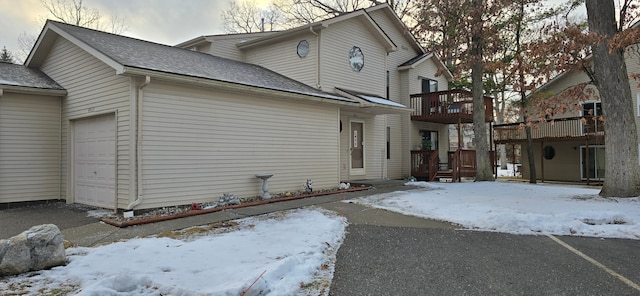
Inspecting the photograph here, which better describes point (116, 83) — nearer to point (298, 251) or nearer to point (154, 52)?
point (154, 52)

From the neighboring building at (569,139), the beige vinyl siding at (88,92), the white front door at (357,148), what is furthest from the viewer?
the neighboring building at (569,139)

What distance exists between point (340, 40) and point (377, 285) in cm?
1168

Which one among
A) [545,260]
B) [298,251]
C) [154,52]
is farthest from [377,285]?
[154,52]

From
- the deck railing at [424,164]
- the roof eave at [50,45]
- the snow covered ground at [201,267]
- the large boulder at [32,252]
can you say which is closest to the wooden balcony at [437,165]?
the deck railing at [424,164]

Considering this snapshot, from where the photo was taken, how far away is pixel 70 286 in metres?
3.83

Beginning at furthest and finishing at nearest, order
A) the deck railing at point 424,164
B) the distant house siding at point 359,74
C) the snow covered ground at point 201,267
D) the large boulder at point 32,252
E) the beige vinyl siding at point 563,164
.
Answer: the beige vinyl siding at point 563,164 → the deck railing at point 424,164 → the distant house siding at point 359,74 → the large boulder at point 32,252 → the snow covered ground at point 201,267

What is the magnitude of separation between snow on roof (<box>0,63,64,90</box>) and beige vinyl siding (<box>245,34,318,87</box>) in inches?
291

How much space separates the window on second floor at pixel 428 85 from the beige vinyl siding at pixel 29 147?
50.1 ft

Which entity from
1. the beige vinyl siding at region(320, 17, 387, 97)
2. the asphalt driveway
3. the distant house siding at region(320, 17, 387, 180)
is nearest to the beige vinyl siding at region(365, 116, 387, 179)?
the distant house siding at region(320, 17, 387, 180)

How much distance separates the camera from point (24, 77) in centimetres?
981

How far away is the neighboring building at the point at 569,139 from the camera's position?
64.3 feet

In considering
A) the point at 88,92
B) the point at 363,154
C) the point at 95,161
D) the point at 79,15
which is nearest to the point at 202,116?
the point at 95,161

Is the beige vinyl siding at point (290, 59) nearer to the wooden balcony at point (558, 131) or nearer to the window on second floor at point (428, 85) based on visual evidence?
the window on second floor at point (428, 85)

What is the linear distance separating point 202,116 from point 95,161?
2.76 m
